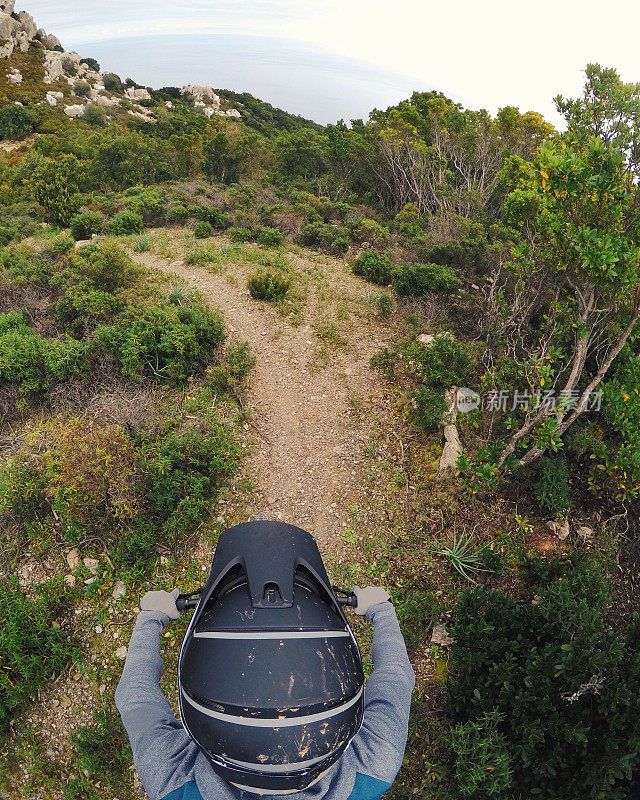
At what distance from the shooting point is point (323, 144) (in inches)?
855

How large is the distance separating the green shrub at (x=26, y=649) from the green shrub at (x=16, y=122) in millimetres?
41939

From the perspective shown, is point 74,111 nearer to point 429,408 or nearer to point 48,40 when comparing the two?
point 48,40

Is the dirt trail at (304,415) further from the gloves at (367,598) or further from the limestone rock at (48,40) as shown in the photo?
the limestone rock at (48,40)

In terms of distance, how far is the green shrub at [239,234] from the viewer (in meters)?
13.4

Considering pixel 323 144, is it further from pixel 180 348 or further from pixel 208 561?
pixel 208 561

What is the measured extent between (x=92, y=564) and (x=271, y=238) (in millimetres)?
10554

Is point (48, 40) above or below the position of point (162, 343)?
above

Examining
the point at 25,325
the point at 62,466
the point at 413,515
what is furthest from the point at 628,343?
the point at 25,325

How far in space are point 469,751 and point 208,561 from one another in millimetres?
3374

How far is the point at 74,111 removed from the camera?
133ft

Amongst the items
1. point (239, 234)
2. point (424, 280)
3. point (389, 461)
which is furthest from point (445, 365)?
point (239, 234)

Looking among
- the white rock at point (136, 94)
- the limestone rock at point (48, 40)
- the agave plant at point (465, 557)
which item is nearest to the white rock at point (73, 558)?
the agave plant at point (465, 557)

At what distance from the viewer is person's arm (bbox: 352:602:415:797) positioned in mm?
1679

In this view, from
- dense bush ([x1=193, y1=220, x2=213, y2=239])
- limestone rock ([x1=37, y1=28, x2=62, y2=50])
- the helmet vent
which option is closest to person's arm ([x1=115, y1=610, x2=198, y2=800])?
the helmet vent
